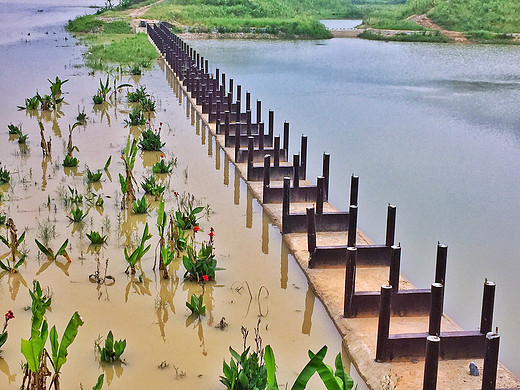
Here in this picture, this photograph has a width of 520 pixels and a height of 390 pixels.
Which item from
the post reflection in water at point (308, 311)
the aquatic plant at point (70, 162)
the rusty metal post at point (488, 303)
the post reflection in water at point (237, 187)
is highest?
the rusty metal post at point (488, 303)

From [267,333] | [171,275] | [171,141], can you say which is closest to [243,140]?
[171,141]

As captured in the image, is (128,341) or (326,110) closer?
(128,341)

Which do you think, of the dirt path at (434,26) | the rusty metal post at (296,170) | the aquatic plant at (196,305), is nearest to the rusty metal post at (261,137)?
the rusty metal post at (296,170)

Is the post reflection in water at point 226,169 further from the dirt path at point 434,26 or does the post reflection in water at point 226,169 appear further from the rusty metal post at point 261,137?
the dirt path at point 434,26

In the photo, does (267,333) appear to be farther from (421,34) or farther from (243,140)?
(421,34)

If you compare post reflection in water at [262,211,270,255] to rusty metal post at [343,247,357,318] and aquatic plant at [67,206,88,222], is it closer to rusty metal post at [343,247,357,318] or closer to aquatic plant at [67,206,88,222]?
rusty metal post at [343,247,357,318]

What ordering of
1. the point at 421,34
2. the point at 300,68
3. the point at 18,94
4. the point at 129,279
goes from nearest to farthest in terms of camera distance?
the point at 129,279, the point at 18,94, the point at 300,68, the point at 421,34

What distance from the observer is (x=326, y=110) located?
1625 centimetres

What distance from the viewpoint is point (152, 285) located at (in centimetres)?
712

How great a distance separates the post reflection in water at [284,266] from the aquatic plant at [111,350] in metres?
1.96

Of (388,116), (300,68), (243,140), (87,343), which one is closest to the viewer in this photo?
(87,343)

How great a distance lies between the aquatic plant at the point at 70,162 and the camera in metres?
11.0

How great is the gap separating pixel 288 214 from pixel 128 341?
276 cm

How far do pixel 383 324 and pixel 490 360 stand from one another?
837mm
